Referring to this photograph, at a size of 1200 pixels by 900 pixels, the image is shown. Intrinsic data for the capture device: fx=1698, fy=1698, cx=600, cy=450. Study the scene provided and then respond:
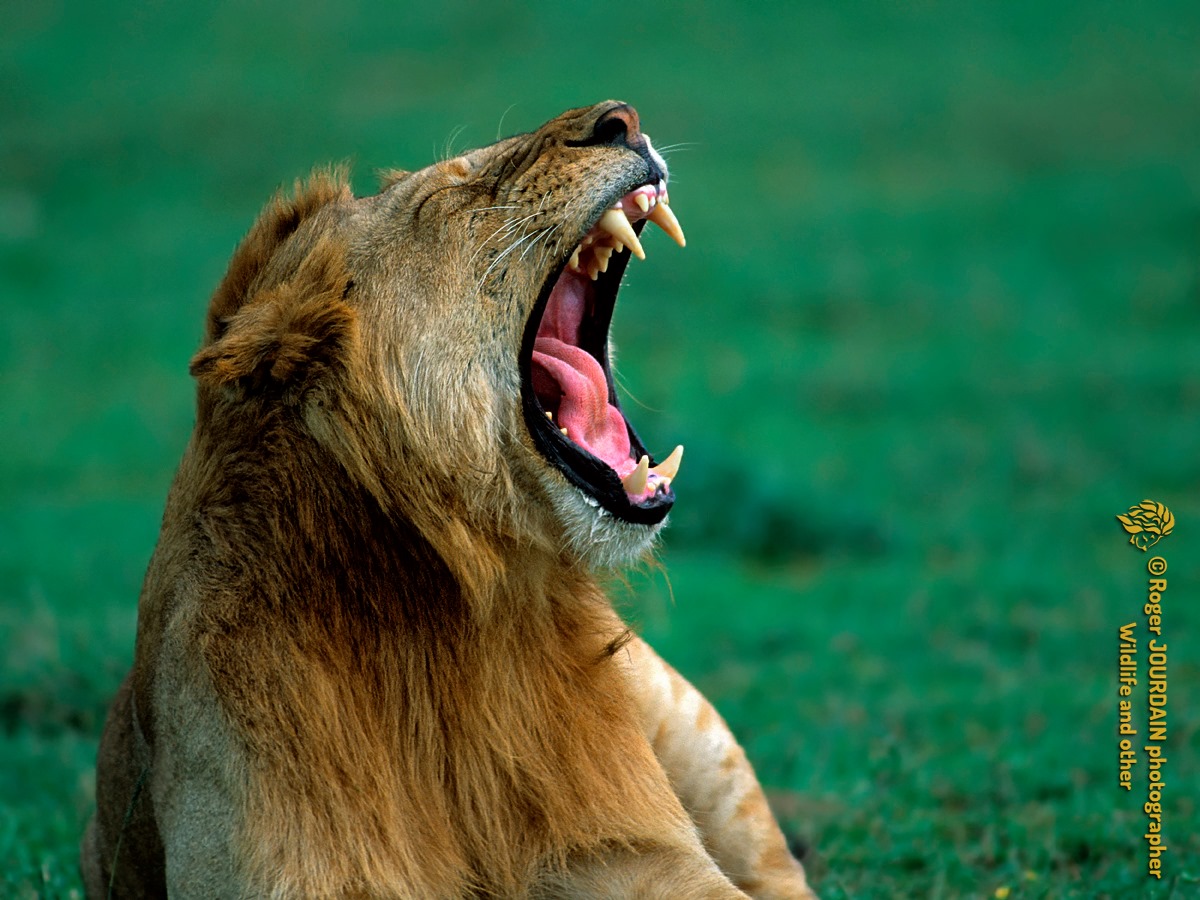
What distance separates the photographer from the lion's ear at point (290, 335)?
3055mm

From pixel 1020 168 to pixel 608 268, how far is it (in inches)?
613

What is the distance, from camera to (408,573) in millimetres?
3176

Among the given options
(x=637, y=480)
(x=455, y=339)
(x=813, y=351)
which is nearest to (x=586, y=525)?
(x=637, y=480)

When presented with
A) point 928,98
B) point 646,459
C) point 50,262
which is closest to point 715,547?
point 646,459

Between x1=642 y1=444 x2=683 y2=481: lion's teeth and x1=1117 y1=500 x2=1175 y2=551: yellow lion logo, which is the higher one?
x1=642 y1=444 x2=683 y2=481: lion's teeth

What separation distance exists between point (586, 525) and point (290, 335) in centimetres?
67

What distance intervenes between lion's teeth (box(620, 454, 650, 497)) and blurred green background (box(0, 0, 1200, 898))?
0.72 meters

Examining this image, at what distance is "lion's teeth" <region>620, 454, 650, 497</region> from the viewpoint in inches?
131

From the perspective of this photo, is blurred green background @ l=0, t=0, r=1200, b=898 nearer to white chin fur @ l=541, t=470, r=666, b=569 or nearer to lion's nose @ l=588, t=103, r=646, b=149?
white chin fur @ l=541, t=470, r=666, b=569

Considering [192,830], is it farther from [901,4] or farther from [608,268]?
[901,4]

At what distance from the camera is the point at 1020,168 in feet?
60.3

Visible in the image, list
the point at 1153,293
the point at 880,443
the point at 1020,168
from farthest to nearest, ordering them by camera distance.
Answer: the point at 1020,168 → the point at 1153,293 → the point at 880,443

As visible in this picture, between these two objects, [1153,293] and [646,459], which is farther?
[1153,293]

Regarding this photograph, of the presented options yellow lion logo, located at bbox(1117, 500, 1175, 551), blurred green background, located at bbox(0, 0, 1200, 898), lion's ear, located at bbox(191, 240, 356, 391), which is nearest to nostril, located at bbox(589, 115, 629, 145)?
lion's ear, located at bbox(191, 240, 356, 391)
